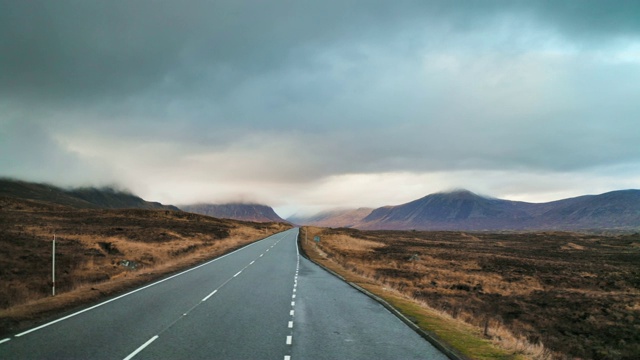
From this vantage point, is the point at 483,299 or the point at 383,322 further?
the point at 483,299

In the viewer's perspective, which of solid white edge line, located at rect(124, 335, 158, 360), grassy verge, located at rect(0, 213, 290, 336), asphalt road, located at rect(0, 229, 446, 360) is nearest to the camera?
solid white edge line, located at rect(124, 335, 158, 360)

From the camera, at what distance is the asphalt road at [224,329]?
31.9ft

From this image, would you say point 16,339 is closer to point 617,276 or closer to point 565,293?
point 565,293

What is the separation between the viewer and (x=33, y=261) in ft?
94.1

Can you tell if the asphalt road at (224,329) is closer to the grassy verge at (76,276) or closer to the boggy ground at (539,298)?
the grassy verge at (76,276)

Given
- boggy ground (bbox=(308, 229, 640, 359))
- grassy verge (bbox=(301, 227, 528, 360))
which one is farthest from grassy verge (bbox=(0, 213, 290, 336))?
boggy ground (bbox=(308, 229, 640, 359))

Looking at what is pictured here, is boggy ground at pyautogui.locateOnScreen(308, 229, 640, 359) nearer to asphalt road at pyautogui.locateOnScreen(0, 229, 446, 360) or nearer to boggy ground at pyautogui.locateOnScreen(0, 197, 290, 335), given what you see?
asphalt road at pyautogui.locateOnScreen(0, 229, 446, 360)

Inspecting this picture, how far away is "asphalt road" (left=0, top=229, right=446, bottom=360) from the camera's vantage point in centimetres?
971

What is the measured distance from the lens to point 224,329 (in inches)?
467

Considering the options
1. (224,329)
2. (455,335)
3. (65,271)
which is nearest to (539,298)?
(455,335)

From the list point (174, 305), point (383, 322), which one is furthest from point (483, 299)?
point (174, 305)

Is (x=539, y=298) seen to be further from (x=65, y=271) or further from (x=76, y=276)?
(x=65, y=271)

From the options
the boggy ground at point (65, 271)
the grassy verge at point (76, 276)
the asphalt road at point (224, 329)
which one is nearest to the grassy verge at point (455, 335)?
the asphalt road at point (224, 329)

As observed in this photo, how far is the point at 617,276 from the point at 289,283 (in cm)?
3626
